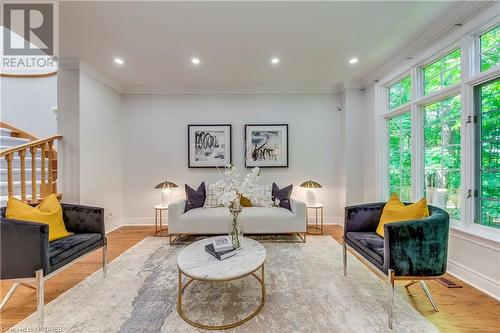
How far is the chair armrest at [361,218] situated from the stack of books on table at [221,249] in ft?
4.33

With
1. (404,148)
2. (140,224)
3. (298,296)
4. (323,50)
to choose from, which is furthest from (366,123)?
(140,224)

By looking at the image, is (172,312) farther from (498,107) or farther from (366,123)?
(366,123)

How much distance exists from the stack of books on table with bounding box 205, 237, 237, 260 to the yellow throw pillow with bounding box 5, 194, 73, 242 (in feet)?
4.91

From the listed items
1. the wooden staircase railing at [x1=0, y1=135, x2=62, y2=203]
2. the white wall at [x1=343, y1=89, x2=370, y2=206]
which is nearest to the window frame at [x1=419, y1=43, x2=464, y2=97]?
the white wall at [x1=343, y1=89, x2=370, y2=206]

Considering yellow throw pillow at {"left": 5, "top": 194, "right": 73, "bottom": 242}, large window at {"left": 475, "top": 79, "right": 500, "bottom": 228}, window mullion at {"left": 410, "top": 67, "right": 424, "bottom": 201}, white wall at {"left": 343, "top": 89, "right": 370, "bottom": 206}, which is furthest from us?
white wall at {"left": 343, "top": 89, "right": 370, "bottom": 206}

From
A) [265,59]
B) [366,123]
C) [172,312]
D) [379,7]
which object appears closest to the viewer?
[172,312]

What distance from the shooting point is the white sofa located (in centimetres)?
326

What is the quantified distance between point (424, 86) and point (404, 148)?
35.0 inches

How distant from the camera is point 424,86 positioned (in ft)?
9.43

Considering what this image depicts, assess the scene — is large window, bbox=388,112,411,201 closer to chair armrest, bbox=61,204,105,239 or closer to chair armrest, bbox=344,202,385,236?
chair armrest, bbox=344,202,385,236

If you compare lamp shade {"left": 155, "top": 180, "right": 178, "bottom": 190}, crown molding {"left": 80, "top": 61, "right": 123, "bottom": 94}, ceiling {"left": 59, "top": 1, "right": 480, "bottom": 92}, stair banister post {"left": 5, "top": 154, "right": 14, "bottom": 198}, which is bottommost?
lamp shade {"left": 155, "top": 180, "right": 178, "bottom": 190}

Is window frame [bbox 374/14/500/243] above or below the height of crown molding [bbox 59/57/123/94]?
below

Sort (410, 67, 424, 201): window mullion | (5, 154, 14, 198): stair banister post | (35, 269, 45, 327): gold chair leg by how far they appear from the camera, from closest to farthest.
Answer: (35, 269, 45, 327): gold chair leg
(5, 154, 14, 198): stair banister post
(410, 67, 424, 201): window mullion

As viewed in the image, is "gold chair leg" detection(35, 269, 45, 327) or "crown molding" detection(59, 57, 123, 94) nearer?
"gold chair leg" detection(35, 269, 45, 327)
